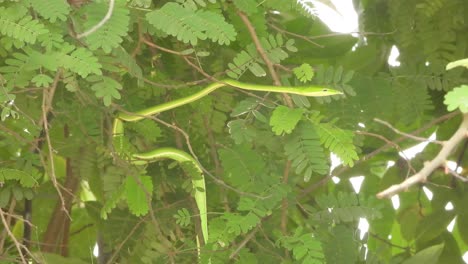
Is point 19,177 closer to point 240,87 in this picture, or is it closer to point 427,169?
point 240,87

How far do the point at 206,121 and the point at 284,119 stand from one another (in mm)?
341

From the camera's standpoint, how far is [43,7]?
3.97 ft

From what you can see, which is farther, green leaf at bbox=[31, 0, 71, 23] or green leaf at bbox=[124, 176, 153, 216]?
green leaf at bbox=[124, 176, 153, 216]

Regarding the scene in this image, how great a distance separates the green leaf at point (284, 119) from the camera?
4.58 feet

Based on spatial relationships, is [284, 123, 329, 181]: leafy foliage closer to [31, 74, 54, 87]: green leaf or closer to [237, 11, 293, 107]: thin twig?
[237, 11, 293, 107]: thin twig

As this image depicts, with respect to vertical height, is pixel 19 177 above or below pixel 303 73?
below

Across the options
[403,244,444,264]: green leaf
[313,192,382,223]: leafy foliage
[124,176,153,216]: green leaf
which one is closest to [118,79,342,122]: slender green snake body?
[124,176,153,216]: green leaf

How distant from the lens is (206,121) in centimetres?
172

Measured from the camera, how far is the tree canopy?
51.7 inches

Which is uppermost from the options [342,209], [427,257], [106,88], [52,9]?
[52,9]

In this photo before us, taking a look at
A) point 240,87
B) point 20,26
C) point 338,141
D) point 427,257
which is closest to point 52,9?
point 20,26

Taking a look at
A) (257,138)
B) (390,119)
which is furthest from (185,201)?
(390,119)

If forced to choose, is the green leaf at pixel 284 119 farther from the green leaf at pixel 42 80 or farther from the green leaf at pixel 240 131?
the green leaf at pixel 42 80

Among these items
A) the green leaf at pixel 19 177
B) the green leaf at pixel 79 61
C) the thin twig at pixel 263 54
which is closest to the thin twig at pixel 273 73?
the thin twig at pixel 263 54
